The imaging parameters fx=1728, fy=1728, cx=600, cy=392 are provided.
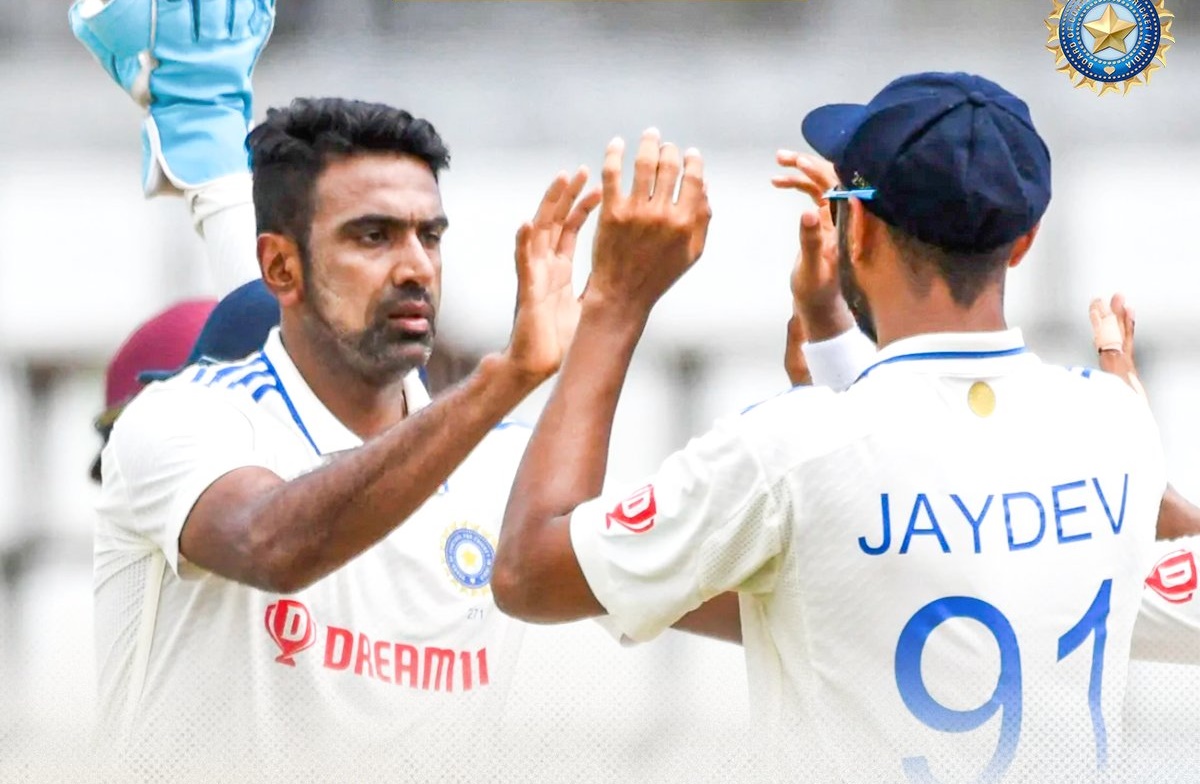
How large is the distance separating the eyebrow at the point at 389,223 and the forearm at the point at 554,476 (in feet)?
1.99

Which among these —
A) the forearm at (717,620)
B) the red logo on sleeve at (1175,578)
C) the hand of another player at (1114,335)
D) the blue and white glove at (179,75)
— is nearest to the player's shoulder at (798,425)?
the forearm at (717,620)

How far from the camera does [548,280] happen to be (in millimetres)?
1427

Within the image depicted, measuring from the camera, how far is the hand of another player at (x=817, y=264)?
1.40m

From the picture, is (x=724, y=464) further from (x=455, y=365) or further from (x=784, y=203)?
(x=784, y=203)

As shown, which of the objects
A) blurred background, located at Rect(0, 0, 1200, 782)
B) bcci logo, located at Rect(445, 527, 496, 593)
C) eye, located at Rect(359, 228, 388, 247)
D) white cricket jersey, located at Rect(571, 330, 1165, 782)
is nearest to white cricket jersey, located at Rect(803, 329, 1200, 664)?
white cricket jersey, located at Rect(571, 330, 1165, 782)

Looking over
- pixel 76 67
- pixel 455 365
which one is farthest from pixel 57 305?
pixel 455 365

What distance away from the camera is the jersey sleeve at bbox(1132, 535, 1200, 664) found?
1297 millimetres

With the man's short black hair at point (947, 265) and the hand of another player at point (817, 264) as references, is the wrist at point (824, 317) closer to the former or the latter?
the hand of another player at point (817, 264)

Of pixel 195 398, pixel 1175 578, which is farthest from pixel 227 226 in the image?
pixel 1175 578

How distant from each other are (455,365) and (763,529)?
71.0 inches

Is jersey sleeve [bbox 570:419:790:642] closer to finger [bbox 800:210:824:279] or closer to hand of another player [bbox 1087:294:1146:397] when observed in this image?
finger [bbox 800:210:824:279]

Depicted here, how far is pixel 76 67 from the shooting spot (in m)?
3.40

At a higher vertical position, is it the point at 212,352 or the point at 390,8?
the point at 390,8

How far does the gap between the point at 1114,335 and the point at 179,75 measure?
114 cm
